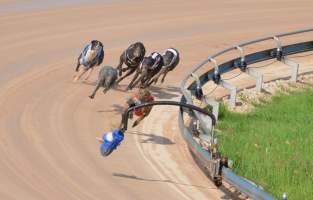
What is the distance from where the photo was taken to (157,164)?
41.9 feet

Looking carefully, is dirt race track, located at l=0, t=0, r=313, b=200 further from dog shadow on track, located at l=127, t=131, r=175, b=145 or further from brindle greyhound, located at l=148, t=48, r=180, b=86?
brindle greyhound, located at l=148, t=48, r=180, b=86

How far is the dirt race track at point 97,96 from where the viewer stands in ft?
38.9

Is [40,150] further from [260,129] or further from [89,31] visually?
[89,31]

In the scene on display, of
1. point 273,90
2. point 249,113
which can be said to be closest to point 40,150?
point 249,113

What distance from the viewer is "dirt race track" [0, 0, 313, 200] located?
38.9ft

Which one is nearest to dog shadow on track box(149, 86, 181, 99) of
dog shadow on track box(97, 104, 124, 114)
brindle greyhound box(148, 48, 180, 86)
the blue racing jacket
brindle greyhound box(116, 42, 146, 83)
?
brindle greyhound box(148, 48, 180, 86)

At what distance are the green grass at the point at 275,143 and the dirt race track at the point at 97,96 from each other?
0.75 meters

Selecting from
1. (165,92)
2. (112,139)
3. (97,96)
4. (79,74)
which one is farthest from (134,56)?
(112,139)

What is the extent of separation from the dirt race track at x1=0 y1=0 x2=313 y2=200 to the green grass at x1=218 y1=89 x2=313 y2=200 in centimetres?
75

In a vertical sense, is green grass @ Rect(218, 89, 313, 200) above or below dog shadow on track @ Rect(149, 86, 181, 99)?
below

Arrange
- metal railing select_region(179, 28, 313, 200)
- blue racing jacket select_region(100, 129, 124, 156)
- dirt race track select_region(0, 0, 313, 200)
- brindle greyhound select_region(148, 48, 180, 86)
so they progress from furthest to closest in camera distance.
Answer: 1. brindle greyhound select_region(148, 48, 180, 86)
2. dirt race track select_region(0, 0, 313, 200)
3. blue racing jacket select_region(100, 129, 124, 156)
4. metal railing select_region(179, 28, 313, 200)

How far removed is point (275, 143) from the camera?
13.8m

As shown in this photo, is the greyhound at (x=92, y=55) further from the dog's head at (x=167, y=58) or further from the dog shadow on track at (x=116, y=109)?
the dog's head at (x=167, y=58)

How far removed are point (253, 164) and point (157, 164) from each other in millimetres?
1425
